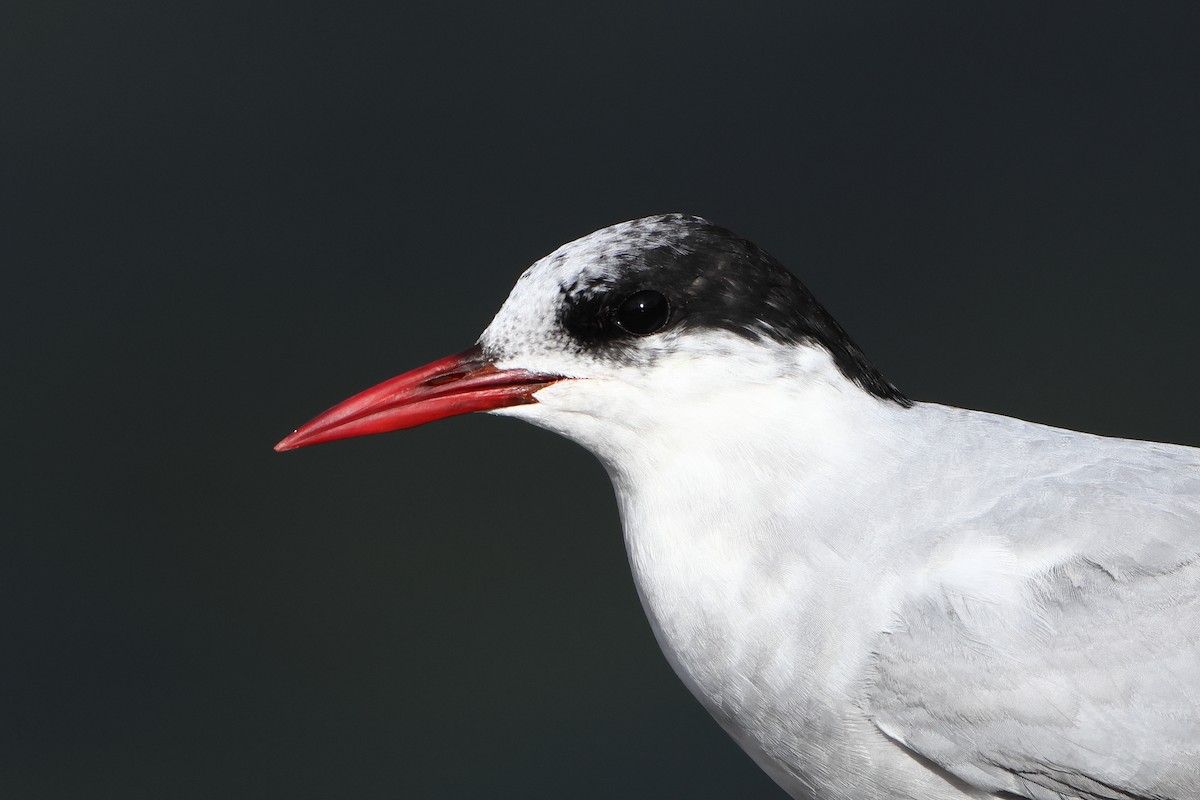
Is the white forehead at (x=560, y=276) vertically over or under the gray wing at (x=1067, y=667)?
over

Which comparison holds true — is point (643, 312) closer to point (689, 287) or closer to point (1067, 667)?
point (689, 287)

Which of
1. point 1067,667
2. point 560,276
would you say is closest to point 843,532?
point 1067,667

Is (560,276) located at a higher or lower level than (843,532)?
higher

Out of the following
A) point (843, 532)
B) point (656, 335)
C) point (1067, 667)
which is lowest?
point (1067, 667)

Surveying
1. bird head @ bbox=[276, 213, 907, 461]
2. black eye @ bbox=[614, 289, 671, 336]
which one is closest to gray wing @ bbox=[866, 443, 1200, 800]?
bird head @ bbox=[276, 213, 907, 461]

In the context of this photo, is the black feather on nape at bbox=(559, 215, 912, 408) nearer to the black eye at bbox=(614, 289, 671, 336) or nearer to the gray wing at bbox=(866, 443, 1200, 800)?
the black eye at bbox=(614, 289, 671, 336)

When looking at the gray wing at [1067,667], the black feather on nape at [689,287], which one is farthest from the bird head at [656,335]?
the gray wing at [1067,667]

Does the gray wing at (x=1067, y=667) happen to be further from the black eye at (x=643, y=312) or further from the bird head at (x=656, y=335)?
the black eye at (x=643, y=312)
